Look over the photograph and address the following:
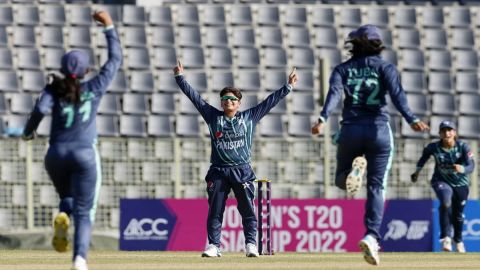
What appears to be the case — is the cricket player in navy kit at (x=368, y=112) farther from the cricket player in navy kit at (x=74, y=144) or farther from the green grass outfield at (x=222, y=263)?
the cricket player in navy kit at (x=74, y=144)

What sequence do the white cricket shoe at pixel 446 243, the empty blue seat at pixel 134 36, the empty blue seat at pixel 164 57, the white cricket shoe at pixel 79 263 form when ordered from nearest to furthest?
the white cricket shoe at pixel 79 263 < the white cricket shoe at pixel 446 243 < the empty blue seat at pixel 164 57 < the empty blue seat at pixel 134 36

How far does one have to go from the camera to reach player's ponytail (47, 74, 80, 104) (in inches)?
420

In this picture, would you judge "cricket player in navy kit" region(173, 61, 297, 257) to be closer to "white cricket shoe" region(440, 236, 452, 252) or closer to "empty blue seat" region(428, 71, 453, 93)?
"white cricket shoe" region(440, 236, 452, 252)

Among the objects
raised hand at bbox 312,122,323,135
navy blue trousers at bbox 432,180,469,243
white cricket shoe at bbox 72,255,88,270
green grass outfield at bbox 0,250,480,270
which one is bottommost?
green grass outfield at bbox 0,250,480,270

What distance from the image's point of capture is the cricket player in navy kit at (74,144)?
10.6 metres

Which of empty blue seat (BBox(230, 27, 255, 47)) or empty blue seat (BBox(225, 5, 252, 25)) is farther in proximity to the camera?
empty blue seat (BBox(225, 5, 252, 25))

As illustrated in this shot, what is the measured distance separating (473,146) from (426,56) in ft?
16.7

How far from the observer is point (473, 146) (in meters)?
23.5

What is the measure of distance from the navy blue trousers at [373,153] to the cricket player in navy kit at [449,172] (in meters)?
8.01

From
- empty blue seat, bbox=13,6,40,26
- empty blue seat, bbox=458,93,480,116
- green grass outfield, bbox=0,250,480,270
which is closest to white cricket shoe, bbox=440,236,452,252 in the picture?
green grass outfield, bbox=0,250,480,270

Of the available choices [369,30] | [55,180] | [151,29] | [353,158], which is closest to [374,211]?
[353,158]

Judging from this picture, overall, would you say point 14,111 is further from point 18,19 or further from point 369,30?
point 369,30

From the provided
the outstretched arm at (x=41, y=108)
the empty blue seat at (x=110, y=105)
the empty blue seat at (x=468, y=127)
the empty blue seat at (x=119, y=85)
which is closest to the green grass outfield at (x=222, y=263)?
the outstretched arm at (x=41, y=108)

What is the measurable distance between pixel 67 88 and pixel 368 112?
124 inches
